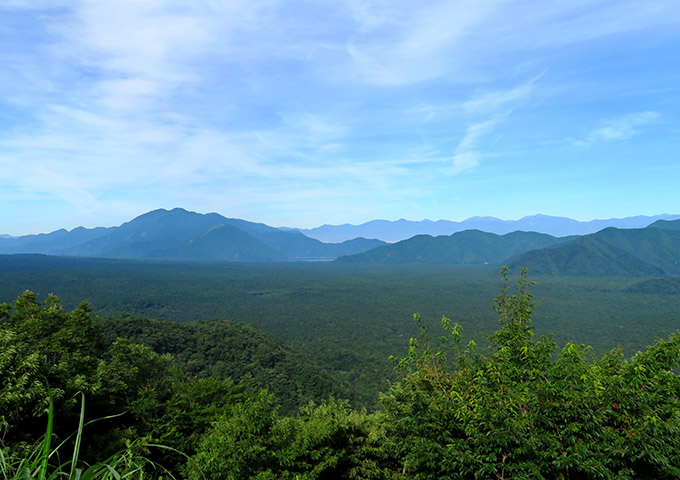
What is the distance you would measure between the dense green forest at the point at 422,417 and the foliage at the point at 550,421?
0.12 ft

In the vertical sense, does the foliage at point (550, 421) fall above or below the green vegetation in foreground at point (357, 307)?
above

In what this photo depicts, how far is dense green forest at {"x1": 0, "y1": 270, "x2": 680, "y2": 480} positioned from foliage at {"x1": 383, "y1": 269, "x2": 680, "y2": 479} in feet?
0.12

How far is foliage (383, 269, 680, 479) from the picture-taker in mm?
7402

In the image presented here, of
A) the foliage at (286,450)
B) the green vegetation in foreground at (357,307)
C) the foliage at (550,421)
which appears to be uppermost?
the foliage at (550,421)

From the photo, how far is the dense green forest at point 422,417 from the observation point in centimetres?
762

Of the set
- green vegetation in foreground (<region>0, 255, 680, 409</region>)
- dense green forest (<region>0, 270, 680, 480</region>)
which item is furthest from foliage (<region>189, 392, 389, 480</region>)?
green vegetation in foreground (<region>0, 255, 680, 409</region>)

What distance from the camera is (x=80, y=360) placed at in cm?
1656

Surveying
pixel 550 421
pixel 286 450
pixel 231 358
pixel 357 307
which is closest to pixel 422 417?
pixel 550 421

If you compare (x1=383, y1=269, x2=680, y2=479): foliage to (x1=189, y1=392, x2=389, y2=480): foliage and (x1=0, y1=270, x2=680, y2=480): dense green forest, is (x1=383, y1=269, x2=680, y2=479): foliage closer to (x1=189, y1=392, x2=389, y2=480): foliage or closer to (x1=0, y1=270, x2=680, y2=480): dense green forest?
(x1=0, y1=270, x2=680, y2=480): dense green forest

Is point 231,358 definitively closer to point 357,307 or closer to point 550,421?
point 550,421

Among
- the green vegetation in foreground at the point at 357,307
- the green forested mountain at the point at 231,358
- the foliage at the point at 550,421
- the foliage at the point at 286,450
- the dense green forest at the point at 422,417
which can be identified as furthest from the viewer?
the green vegetation in foreground at the point at 357,307

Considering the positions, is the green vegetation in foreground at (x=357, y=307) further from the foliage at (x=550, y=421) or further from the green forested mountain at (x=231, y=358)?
the foliage at (x=550, y=421)

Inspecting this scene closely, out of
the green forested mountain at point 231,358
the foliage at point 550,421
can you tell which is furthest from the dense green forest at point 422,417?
the green forested mountain at point 231,358

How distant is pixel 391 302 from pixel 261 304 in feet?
160
